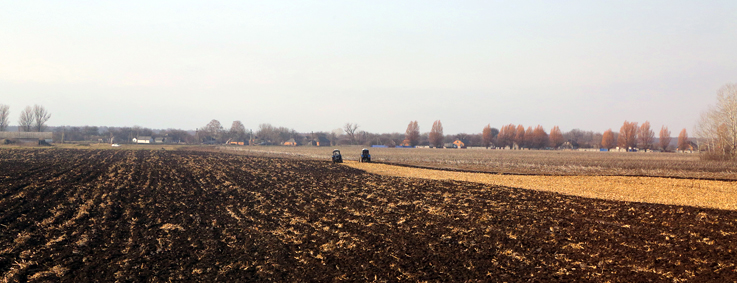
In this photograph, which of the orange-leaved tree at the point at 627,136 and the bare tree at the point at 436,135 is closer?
the orange-leaved tree at the point at 627,136

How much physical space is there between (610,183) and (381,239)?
19.9 m

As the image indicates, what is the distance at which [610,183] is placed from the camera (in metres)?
25.2

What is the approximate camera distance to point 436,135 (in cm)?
15800

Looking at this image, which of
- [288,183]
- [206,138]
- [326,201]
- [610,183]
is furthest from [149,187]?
[206,138]

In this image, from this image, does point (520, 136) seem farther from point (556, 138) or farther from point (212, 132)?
point (212, 132)

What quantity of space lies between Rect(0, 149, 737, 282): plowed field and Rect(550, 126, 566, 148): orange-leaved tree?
150 metres

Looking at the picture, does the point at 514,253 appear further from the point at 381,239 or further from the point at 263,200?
the point at 263,200

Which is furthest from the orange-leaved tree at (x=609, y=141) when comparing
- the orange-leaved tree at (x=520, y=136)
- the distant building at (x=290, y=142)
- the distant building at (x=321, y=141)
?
the distant building at (x=290, y=142)

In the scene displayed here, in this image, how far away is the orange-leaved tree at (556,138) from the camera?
156m

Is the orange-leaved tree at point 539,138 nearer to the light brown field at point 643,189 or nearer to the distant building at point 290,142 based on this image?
the distant building at point 290,142

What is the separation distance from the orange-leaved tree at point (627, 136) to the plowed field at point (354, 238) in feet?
450

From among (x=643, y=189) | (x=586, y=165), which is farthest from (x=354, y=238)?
(x=586, y=165)

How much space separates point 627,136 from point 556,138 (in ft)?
86.1

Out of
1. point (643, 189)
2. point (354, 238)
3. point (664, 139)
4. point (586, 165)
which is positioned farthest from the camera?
point (664, 139)
